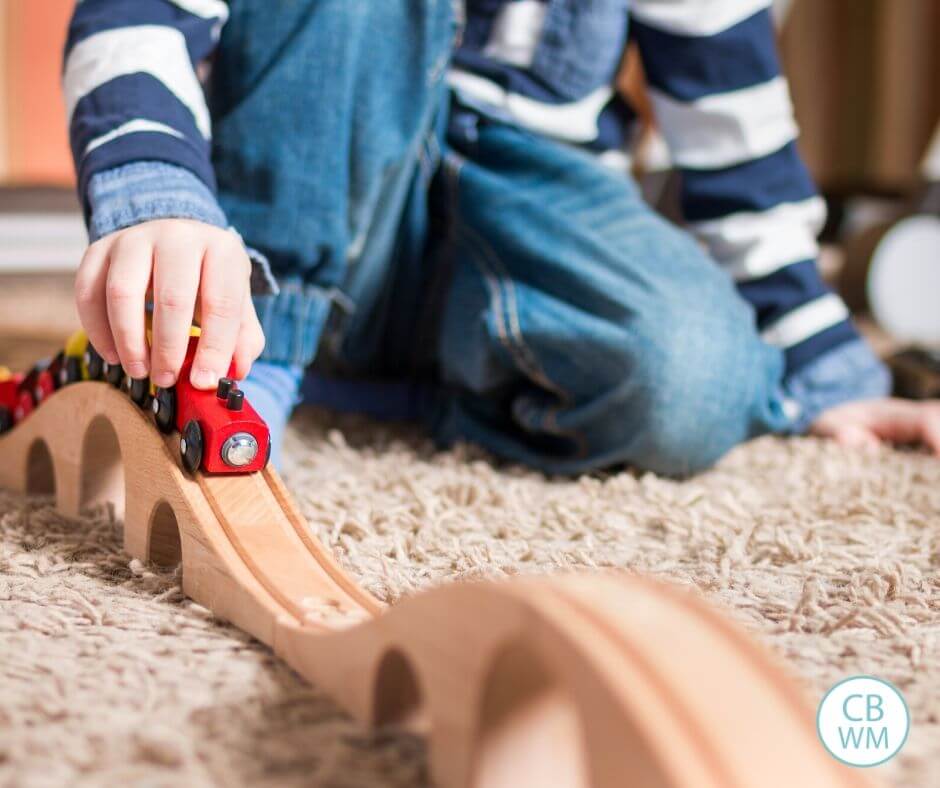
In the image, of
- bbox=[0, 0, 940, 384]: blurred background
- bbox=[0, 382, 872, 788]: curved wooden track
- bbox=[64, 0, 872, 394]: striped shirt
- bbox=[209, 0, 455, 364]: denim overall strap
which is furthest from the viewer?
bbox=[0, 0, 940, 384]: blurred background

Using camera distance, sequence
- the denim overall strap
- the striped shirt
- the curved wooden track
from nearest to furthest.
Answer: the curved wooden track, the denim overall strap, the striped shirt

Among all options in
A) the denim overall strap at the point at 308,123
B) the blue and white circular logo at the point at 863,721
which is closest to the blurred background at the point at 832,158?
the denim overall strap at the point at 308,123

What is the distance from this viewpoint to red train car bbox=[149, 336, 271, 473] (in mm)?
468

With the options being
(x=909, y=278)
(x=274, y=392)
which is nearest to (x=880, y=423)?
(x=274, y=392)

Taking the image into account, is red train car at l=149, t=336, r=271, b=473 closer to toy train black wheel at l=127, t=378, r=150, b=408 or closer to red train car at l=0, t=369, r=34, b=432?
toy train black wheel at l=127, t=378, r=150, b=408

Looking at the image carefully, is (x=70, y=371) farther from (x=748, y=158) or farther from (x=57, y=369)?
(x=748, y=158)

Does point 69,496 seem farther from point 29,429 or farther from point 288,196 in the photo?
point 288,196

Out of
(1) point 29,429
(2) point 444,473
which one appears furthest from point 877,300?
(1) point 29,429

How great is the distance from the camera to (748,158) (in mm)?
916

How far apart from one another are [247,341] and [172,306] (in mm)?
49

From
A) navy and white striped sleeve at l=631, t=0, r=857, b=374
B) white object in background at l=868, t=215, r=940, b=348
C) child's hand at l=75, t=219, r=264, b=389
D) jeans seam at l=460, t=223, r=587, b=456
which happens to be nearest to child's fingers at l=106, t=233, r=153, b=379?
child's hand at l=75, t=219, r=264, b=389

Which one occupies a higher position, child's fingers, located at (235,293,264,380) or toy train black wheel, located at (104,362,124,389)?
child's fingers, located at (235,293,264,380)

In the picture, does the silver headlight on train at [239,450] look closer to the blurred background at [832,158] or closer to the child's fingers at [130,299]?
the child's fingers at [130,299]

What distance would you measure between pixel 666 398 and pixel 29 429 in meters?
0.42
